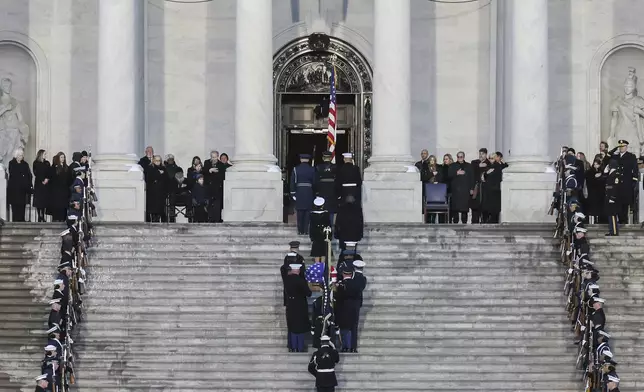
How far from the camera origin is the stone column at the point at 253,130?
4312 cm

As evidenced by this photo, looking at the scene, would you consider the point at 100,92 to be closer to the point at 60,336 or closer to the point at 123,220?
the point at 123,220

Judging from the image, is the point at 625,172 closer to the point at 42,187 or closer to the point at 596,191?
the point at 596,191

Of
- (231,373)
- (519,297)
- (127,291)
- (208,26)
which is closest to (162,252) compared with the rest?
(127,291)

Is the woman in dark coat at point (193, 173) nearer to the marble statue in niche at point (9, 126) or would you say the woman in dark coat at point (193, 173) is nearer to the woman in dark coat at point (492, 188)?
the marble statue in niche at point (9, 126)

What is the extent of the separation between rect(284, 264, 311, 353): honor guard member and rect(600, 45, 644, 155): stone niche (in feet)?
56.2

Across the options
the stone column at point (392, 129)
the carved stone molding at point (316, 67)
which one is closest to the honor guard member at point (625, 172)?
the stone column at point (392, 129)

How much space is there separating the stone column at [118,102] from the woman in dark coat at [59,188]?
2.70 ft

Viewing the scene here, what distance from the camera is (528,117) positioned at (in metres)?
44.1

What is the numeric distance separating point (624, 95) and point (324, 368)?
804 inches

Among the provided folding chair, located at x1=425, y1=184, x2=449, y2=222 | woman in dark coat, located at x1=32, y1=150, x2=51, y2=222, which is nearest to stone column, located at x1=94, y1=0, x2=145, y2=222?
woman in dark coat, located at x1=32, y1=150, x2=51, y2=222

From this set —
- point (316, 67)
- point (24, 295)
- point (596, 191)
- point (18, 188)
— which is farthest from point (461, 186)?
point (24, 295)

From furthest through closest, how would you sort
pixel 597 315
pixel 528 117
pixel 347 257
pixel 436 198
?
pixel 436 198 < pixel 528 117 < pixel 347 257 < pixel 597 315

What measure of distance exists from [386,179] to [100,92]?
789cm

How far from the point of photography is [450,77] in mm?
50594
